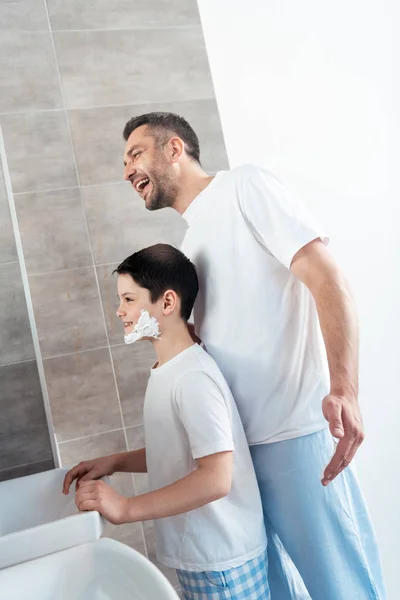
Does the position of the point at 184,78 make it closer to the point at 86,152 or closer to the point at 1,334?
the point at 86,152

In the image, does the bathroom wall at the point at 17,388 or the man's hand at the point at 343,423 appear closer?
the man's hand at the point at 343,423

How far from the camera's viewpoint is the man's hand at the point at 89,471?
1.40 meters

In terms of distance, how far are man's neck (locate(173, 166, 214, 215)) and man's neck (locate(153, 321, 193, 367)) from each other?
1.08 ft

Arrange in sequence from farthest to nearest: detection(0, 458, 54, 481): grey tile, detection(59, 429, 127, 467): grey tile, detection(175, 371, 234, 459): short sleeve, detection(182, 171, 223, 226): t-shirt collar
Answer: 1. detection(0, 458, 54, 481): grey tile
2. detection(59, 429, 127, 467): grey tile
3. detection(182, 171, 223, 226): t-shirt collar
4. detection(175, 371, 234, 459): short sleeve

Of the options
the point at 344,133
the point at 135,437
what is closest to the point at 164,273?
the point at 135,437

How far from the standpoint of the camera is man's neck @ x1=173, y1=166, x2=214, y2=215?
156 cm

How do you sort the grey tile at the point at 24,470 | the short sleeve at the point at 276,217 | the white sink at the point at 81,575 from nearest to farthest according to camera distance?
the white sink at the point at 81,575, the short sleeve at the point at 276,217, the grey tile at the point at 24,470

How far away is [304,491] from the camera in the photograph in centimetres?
137

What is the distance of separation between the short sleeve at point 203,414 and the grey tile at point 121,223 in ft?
2.04

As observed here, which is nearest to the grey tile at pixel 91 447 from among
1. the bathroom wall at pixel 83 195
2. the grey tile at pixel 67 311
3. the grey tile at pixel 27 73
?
the bathroom wall at pixel 83 195

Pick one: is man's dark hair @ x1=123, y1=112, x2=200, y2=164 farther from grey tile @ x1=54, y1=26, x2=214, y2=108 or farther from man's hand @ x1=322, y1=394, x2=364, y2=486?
man's hand @ x1=322, y1=394, x2=364, y2=486

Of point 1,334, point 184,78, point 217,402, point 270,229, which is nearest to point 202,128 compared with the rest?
point 184,78

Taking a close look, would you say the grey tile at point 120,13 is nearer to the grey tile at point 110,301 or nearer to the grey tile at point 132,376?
the grey tile at point 110,301

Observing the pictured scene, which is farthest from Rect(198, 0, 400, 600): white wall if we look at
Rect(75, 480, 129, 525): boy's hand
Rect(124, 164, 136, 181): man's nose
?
Rect(75, 480, 129, 525): boy's hand
